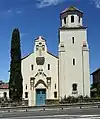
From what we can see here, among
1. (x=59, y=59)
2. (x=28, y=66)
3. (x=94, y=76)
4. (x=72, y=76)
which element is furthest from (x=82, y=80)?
(x=94, y=76)

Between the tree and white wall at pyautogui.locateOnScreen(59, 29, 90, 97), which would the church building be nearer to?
white wall at pyautogui.locateOnScreen(59, 29, 90, 97)

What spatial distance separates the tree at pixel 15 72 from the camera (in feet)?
167

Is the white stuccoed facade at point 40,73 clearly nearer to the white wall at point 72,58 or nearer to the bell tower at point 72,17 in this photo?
the white wall at point 72,58

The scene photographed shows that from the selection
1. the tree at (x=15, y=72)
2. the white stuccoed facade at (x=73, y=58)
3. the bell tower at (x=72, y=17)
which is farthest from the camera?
the bell tower at (x=72, y=17)

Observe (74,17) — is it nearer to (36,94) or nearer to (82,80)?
(82,80)

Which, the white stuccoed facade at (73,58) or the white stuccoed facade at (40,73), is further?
the white stuccoed facade at (40,73)

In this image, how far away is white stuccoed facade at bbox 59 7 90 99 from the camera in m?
53.2

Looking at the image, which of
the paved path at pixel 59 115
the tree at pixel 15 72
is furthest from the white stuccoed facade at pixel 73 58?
the paved path at pixel 59 115

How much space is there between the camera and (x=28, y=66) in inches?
2170

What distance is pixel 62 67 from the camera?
53.5 metres

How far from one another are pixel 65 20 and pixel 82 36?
4093mm

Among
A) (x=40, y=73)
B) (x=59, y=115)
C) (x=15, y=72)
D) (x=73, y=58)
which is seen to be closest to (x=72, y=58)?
(x=73, y=58)

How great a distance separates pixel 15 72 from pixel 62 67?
789cm

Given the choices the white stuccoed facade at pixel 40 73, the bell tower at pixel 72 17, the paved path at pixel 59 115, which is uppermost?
the bell tower at pixel 72 17
